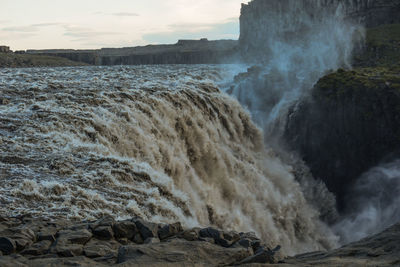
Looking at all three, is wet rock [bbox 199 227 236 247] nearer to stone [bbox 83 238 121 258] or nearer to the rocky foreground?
the rocky foreground

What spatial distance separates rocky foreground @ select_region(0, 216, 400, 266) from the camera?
955cm

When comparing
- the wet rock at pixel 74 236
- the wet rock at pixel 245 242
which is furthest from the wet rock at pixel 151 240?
the wet rock at pixel 245 242

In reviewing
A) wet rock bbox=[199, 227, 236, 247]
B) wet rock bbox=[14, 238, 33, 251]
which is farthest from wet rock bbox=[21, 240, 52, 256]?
wet rock bbox=[199, 227, 236, 247]

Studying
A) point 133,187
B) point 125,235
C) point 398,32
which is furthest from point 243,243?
point 398,32

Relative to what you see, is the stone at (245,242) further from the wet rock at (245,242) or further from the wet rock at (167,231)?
the wet rock at (167,231)

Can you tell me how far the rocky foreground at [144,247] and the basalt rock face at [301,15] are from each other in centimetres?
9502

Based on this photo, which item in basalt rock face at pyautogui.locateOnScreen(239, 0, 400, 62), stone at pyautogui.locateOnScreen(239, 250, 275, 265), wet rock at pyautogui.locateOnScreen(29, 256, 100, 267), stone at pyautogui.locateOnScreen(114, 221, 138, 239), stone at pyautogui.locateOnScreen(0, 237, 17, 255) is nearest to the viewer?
wet rock at pyautogui.locateOnScreen(29, 256, 100, 267)

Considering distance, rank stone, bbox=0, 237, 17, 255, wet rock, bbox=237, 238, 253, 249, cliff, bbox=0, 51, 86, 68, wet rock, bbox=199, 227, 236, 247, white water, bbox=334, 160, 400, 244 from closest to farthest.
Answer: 1. stone, bbox=0, 237, 17, 255
2. wet rock, bbox=237, 238, 253, 249
3. wet rock, bbox=199, 227, 236, 247
4. white water, bbox=334, 160, 400, 244
5. cliff, bbox=0, 51, 86, 68

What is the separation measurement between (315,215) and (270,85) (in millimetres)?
16957

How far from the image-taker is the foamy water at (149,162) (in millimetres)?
13961

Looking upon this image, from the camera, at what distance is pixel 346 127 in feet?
109

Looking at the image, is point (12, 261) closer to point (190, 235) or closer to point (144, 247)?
point (144, 247)

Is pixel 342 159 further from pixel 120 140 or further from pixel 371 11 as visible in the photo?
pixel 371 11

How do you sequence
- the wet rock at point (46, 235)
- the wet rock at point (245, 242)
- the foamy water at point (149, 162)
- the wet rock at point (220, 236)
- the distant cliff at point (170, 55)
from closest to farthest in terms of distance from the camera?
the wet rock at point (46, 235) < the wet rock at point (245, 242) < the wet rock at point (220, 236) < the foamy water at point (149, 162) < the distant cliff at point (170, 55)
